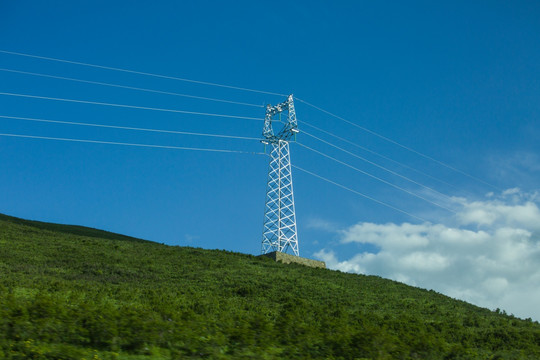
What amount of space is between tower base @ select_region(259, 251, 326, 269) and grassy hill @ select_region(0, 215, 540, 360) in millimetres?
1439

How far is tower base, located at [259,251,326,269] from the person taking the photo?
4000cm

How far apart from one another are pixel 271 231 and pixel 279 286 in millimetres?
13070

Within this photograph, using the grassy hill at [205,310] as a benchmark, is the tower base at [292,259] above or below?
above

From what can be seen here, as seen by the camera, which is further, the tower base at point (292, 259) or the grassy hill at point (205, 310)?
the tower base at point (292, 259)

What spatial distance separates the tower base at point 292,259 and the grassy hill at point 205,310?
1.44 meters

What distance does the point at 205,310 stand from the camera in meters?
21.2

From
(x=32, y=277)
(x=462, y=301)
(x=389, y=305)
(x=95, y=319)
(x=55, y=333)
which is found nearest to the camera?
(x=55, y=333)

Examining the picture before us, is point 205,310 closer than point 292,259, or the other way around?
point 205,310

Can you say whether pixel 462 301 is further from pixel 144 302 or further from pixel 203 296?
pixel 144 302

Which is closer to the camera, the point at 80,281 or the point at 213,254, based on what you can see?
the point at 80,281

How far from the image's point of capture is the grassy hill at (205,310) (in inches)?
501

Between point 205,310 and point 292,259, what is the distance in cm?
2011

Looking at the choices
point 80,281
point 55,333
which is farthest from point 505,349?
point 80,281

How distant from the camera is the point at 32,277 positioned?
81.4 ft
